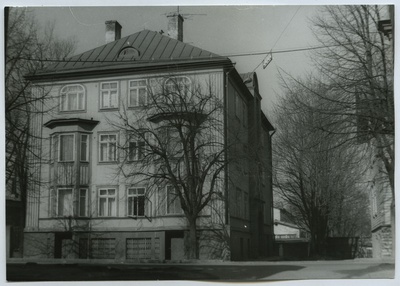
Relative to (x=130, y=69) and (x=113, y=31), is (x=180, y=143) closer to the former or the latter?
(x=130, y=69)

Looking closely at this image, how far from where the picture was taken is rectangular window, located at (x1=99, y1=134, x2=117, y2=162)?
8781 mm

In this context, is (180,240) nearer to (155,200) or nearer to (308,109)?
(155,200)

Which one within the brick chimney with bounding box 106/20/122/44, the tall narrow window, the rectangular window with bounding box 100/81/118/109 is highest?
the brick chimney with bounding box 106/20/122/44

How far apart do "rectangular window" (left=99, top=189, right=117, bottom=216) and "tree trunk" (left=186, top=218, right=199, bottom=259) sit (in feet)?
3.29

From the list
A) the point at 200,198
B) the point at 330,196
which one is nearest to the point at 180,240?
the point at 200,198

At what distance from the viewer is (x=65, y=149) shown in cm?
889

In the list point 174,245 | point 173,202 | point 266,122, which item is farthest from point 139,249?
point 266,122

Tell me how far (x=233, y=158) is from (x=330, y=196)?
1366 millimetres

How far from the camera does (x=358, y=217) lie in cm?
864

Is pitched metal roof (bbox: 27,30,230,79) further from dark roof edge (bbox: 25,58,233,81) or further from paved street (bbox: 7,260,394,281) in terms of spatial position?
paved street (bbox: 7,260,394,281)

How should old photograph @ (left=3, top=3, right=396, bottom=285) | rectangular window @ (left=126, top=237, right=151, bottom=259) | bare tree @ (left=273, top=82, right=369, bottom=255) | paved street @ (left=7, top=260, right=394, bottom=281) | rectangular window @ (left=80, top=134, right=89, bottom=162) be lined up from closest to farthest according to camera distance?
paved street @ (left=7, top=260, right=394, bottom=281) < old photograph @ (left=3, top=3, right=396, bottom=285) < rectangular window @ (left=126, top=237, right=151, bottom=259) < bare tree @ (left=273, top=82, right=369, bottom=255) < rectangular window @ (left=80, top=134, right=89, bottom=162)

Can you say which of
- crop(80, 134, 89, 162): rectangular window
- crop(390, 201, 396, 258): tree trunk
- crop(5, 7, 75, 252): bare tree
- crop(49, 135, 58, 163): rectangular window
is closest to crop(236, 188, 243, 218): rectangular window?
crop(390, 201, 396, 258): tree trunk

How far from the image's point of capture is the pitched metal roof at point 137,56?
873 centimetres

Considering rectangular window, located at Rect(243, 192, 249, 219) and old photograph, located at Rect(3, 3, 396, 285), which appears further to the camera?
rectangular window, located at Rect(243, 192, 249, 219)
